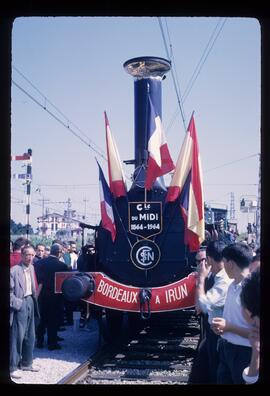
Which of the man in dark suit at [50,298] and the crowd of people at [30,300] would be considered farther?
the man in dark suit at [50,298]

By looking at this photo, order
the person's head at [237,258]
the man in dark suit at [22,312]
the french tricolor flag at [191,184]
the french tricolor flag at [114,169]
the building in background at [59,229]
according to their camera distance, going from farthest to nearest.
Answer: the building in background at [59,229]
the french tricolor flag at [114,169]
the french tricolor flag at [191,184]
the man in dark suit at [22,312]
the person's head at [237,258]

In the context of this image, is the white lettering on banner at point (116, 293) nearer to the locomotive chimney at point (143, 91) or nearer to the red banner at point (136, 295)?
the red banner at point (136, 295)

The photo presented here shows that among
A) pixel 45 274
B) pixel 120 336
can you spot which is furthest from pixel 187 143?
pixel 120 336

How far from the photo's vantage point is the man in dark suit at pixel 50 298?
254 inches

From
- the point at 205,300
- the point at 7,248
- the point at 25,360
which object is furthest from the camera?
the point at 25,360

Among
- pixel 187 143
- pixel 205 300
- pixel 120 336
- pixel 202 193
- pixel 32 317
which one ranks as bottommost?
pixel 120 336

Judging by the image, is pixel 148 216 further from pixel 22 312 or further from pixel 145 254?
pixel 22 312

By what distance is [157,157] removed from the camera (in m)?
6.00

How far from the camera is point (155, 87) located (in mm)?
6844

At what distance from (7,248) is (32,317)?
3.50m

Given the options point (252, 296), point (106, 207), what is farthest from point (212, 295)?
point (106, 207)

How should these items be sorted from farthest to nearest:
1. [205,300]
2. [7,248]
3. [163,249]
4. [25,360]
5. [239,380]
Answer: [163,249], [25,360], [205,300], [239,380], [7,248]

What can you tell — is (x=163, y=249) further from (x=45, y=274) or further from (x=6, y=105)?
(x=6, y=105)

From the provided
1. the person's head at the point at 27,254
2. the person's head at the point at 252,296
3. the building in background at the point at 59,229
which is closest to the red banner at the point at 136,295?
the person's head at the point at 27,254
